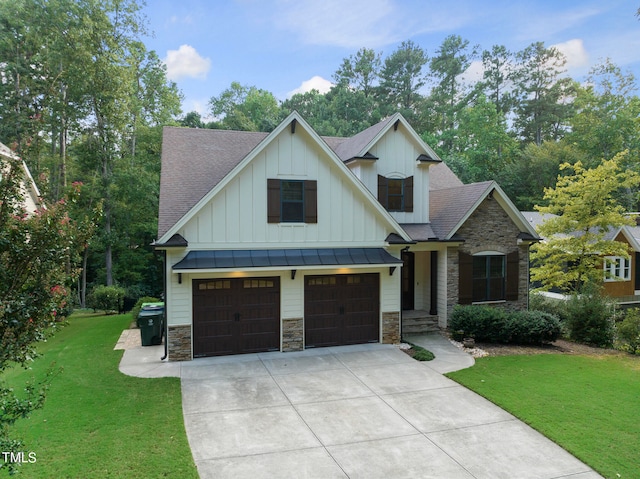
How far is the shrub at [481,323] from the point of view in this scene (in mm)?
13922

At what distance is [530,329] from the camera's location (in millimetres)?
13914

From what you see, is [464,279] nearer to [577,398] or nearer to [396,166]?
[396,166]

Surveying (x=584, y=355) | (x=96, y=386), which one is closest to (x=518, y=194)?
(x=584, y=355)

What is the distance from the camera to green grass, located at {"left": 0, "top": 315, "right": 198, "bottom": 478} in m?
6.29

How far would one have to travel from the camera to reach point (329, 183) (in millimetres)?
13047

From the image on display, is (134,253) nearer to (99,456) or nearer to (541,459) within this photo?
(99,456)

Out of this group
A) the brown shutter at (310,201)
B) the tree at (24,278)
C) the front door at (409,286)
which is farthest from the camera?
the front door at (409,286)

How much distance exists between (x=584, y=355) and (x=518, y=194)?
93.9 ft

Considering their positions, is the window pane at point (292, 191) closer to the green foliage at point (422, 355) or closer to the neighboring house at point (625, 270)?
the green foliage at point (422, 355)

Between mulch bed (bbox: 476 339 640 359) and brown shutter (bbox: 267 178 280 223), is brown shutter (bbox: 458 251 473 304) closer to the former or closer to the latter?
mulch bed (bbox: 476 339 640 359)

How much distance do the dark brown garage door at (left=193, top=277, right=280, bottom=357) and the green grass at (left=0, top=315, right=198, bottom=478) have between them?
202 centimetres

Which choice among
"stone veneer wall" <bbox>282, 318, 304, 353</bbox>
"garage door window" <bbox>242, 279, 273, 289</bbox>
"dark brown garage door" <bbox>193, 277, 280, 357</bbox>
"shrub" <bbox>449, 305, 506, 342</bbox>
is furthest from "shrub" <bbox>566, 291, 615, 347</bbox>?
"garage door window" <bbox>242, 279, 273, 289</bbox>

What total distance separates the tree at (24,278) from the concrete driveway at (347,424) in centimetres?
330

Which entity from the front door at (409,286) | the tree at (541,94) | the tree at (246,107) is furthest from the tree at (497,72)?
the front door at (409,286)
